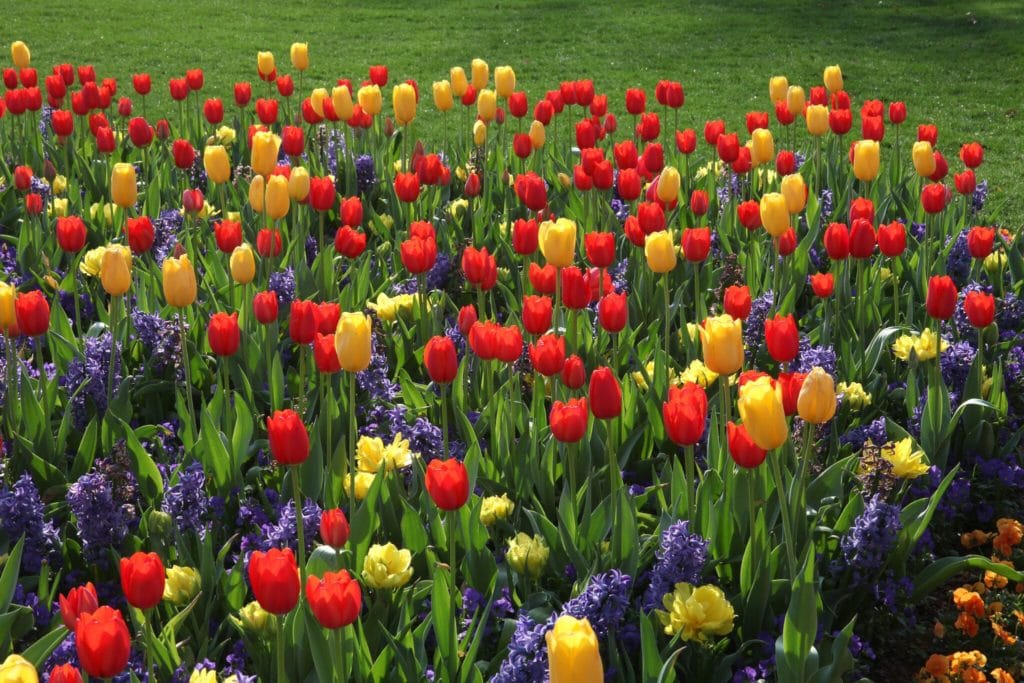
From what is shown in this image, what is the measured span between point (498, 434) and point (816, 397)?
3.61ft

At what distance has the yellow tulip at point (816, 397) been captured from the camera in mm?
2297

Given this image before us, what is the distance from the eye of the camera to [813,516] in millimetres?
2893

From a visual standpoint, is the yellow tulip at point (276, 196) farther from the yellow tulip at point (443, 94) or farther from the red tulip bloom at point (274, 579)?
the red tulip bloom at point (274, 579)

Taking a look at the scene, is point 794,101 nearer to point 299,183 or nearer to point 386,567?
point 299,183

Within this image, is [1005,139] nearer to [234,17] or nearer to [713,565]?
[713,565]

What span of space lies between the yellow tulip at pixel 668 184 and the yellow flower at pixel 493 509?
1.71 m

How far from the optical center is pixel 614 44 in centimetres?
1338

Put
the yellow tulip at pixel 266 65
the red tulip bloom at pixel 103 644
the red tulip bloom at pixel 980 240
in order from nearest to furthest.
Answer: the red tulip bloom at pixel 103 644 < the red tulip bloom at pixel 980 240 < the yellow tulip at pixel 266 65

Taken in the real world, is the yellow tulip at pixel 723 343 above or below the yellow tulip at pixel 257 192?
above

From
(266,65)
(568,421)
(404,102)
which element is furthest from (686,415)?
(266,65)

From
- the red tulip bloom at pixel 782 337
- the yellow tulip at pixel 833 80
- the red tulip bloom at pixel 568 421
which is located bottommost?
the red tulip bloom at pixel 568 421

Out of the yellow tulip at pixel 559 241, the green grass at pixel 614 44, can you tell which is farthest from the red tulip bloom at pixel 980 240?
the green grass at pixel 614 44

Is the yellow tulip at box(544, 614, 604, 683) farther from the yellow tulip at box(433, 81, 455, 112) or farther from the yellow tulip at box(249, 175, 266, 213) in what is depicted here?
the yellow tulip at box(433, 81, 455, 112)

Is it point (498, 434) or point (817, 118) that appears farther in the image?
point (817, 118)
